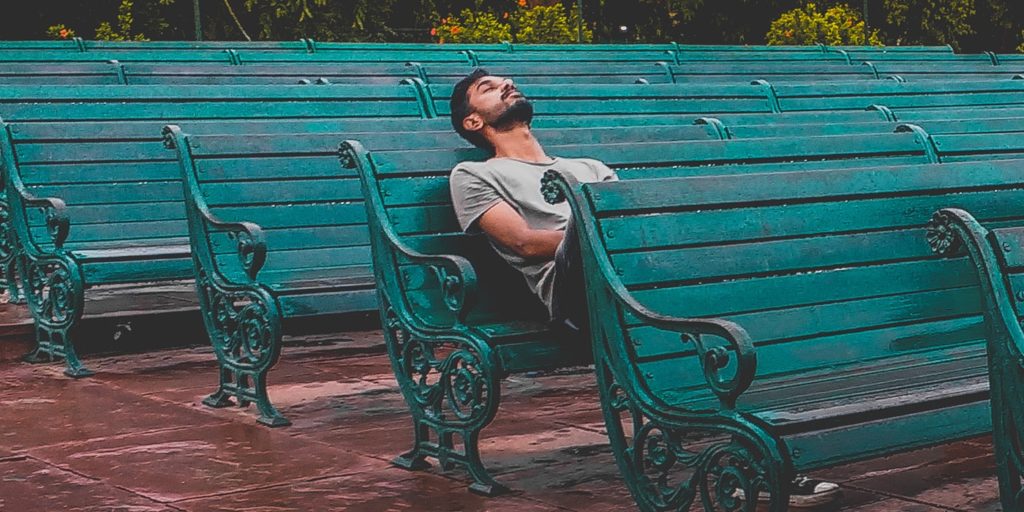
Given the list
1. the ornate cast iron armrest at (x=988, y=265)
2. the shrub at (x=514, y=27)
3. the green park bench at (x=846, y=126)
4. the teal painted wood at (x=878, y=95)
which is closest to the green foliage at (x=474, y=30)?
the shrub at (x=514, y=27)

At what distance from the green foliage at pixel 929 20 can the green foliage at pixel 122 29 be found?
27.6 ft

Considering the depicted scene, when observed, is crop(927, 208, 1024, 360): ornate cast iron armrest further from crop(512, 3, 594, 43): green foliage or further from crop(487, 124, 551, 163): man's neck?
crop(512, 3, 594, 43): green foliage

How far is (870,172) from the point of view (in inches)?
184

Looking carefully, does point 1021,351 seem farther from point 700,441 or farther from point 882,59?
point 882,59

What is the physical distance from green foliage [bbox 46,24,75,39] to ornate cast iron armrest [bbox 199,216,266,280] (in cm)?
995

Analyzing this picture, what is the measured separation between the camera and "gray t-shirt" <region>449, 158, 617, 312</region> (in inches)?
207

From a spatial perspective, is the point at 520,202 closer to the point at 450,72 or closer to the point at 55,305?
the point at 55,305

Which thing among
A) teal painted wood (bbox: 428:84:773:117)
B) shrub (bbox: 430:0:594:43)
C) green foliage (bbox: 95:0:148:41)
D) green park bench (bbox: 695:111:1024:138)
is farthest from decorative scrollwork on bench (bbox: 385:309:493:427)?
green foliage (bbox: 95:0:148:41)

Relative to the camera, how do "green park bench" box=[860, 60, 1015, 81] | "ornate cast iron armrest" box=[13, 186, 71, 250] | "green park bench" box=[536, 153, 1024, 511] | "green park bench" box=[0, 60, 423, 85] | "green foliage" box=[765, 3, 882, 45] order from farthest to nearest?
"green foliage" box=[765, 3, 882, 45]
"green park bench" box=[860, 60, 1015, 81]
"green park bench" box=[0, 60, 423, 85]
"ornate cast iron armrest" box=[13, 186, 71, 250]
"green park bench" box=[536, 153, 1024, 511]

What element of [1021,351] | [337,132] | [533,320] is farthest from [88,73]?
[1021,351]

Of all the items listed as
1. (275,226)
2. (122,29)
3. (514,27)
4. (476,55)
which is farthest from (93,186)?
(514,27)

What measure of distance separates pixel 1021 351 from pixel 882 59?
1113 cm

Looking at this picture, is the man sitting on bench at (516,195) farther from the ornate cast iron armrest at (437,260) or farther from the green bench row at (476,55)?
the green bench row at (476,55)

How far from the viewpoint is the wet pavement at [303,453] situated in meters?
4.73
